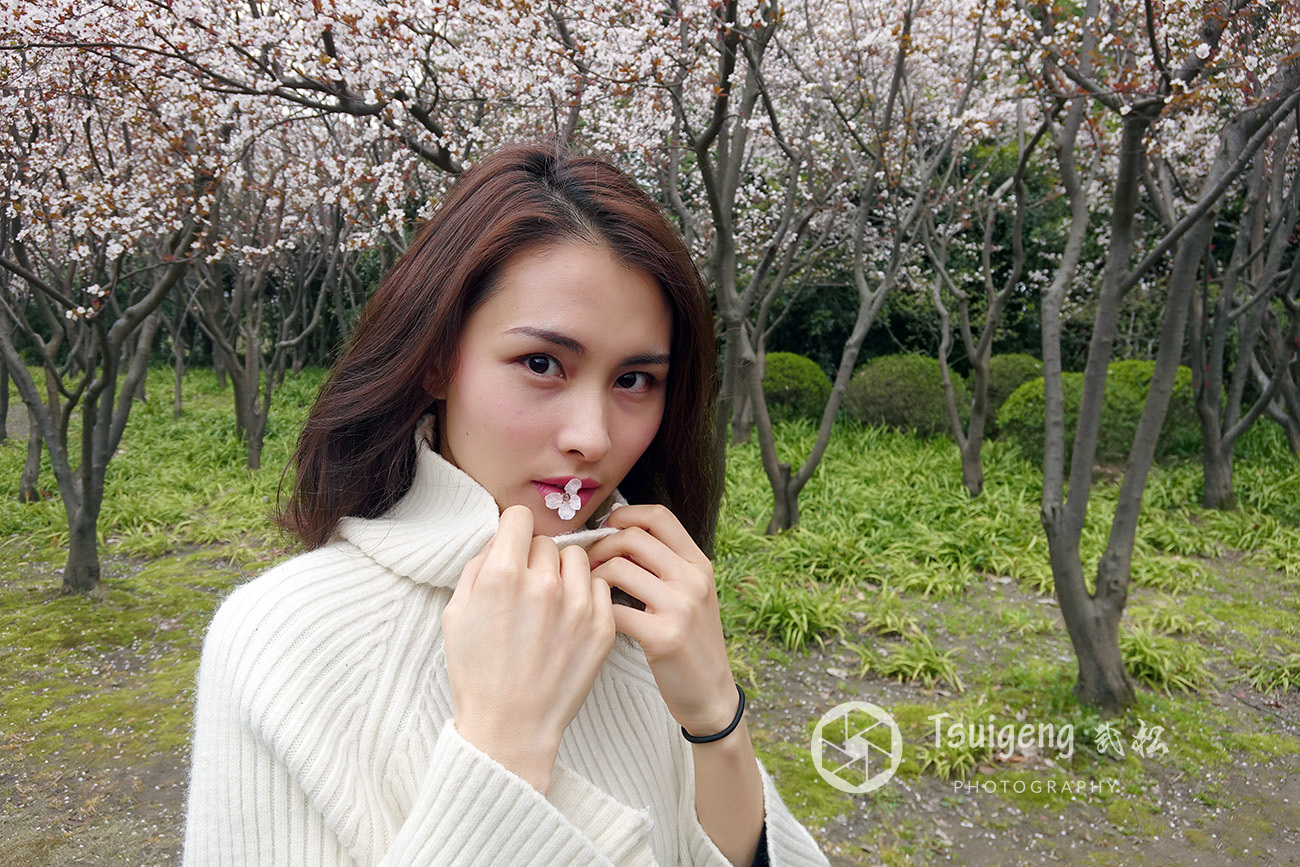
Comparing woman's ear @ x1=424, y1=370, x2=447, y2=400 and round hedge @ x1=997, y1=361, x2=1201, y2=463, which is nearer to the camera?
woman's ear @ x1=424, y1=370, x2=447, y2=400

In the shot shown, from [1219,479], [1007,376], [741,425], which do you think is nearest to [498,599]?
[1219,479]

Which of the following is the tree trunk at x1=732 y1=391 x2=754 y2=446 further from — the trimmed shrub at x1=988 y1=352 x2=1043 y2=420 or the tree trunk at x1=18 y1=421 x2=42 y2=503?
the tree trunk at x1=18 y1=421 x2=42 y2=503

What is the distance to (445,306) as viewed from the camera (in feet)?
3.78

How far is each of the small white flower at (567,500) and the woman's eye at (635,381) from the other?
0.17 metres

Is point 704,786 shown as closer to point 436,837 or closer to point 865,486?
point 436,837

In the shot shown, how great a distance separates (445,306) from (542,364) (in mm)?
165

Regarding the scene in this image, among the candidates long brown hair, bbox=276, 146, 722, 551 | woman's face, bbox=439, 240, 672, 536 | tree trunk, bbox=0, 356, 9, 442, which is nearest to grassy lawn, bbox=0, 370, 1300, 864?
long brown hair, bbox=276, 146, 722, 551

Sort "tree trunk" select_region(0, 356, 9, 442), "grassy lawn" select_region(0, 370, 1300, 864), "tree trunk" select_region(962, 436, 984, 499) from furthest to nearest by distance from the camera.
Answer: "tree trunk" select_region(0, 356, 9, 442) < "tree trunk" select_region(962, 436, 984, 499) < "grassy lawn" select_region(0, 370, 1300, 864)

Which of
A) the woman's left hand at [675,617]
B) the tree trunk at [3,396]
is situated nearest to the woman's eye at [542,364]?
the woman's left hand at [675,617]

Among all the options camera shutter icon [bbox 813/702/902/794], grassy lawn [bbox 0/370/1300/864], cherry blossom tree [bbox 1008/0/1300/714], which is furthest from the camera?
camera shutter icon [bbox 813/702/902/794]

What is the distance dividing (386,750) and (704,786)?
0.46 metres

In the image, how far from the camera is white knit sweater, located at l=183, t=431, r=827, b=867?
0.87 m

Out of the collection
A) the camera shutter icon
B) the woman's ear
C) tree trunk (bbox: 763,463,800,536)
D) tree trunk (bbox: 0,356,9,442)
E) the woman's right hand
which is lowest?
tree trunk (bbox: 0,356,9,442)

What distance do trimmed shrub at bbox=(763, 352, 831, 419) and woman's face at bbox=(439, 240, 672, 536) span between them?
9.50 m
